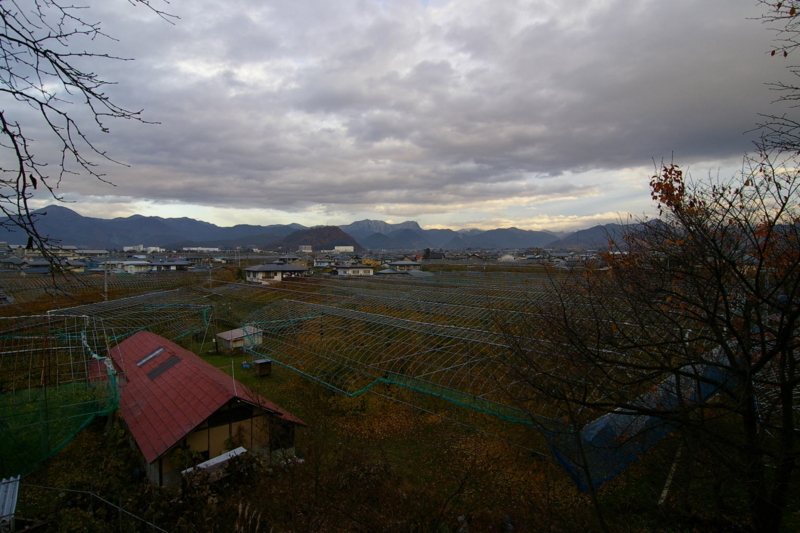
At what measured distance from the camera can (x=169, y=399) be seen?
917 centimetres

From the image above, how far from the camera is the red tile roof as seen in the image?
312 inches

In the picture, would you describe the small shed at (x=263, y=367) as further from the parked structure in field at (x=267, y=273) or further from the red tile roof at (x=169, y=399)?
the parked structure in field at (x=267, y=273)

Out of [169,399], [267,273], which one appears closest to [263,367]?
[169,399]

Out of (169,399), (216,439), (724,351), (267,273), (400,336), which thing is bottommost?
(216,439)

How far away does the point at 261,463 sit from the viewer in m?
8.05

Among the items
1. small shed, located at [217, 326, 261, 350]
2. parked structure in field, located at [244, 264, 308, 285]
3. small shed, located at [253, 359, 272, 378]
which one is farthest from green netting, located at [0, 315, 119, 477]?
parked structure in field, located at [244, 264, 308, 285]

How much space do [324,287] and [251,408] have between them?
68.2 feet

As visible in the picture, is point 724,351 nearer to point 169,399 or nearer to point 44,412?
point 169,399

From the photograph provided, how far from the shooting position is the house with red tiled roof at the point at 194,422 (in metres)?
7.75

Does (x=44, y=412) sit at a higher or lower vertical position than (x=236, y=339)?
higher

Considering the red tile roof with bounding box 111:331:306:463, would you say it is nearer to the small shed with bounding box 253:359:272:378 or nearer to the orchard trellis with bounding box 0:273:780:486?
the orchard trellis with bounding box 0:273:780:486

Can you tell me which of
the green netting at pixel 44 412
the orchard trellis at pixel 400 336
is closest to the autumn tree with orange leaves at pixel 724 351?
the orchard trellis at pixel 400 336

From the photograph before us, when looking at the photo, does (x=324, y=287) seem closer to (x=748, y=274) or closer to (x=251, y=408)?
(x=251, y=408)

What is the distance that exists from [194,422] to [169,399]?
186cm
